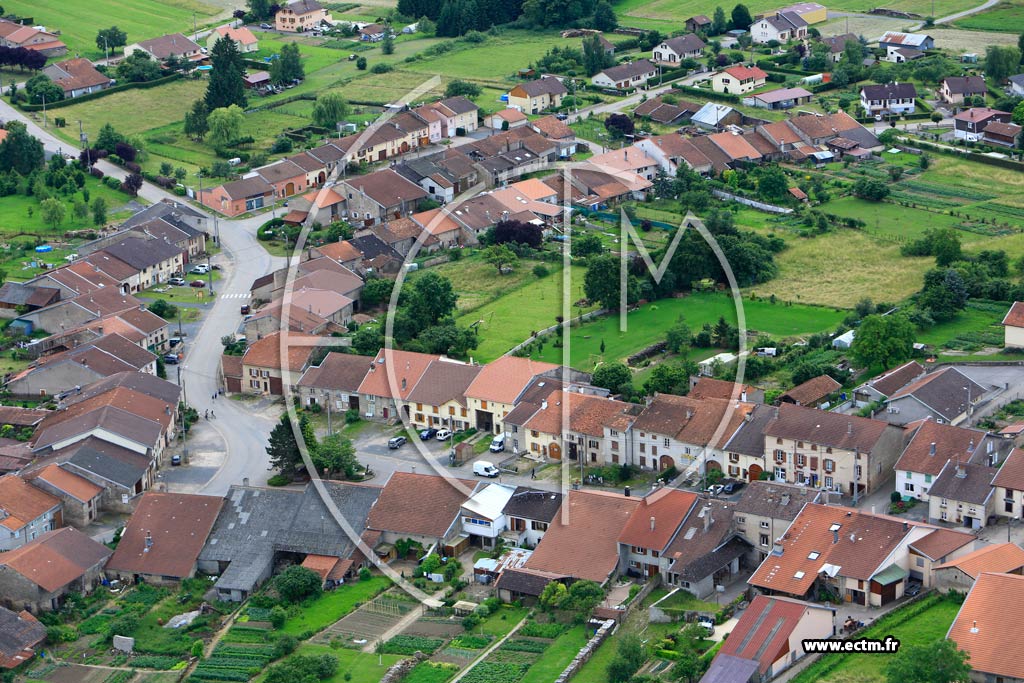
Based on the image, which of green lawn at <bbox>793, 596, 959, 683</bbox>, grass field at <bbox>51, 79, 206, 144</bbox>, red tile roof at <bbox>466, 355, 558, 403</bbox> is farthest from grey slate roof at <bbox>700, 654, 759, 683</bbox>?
grass field at <bbox>51, 79, 206, 144</bbox>

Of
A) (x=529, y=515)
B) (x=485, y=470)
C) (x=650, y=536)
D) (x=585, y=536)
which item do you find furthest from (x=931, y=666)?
(x=485, y=470)

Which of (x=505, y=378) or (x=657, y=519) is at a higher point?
(x=505, y=378)

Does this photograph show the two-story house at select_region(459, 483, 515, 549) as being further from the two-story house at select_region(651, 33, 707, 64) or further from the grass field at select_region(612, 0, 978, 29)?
the grass field at select_region(612, 0, 978, 29)

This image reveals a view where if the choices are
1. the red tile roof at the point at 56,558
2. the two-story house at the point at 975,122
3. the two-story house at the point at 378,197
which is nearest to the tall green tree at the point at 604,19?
the two-story house at the point at 975,122

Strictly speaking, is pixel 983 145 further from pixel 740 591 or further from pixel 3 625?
pixel 3 625

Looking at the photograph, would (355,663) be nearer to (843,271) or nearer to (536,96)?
(843,271)

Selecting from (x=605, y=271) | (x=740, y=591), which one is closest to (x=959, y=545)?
(x=740, y=591)
